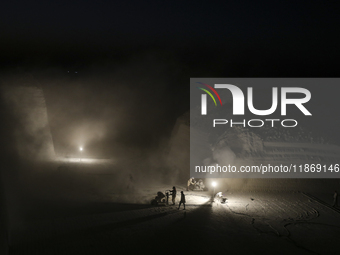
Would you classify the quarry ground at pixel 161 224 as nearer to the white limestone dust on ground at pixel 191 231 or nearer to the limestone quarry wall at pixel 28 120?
the white limestone dust on ground at pixel 191 231

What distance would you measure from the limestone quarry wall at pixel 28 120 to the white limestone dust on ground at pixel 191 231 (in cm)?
588

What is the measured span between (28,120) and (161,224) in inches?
401

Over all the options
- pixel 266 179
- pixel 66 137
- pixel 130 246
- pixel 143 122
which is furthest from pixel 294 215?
pixel 143 122

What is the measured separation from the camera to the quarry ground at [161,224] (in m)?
7.50

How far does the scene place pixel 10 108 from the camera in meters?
13.3

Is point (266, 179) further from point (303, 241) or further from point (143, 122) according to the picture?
point (143, 122)

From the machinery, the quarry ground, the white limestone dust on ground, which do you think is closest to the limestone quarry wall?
the quarry ground

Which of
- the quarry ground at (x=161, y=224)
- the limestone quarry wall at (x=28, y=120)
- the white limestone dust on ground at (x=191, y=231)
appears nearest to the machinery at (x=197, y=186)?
the quarry ground at (x=161, y=224)

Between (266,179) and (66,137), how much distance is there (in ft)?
62.0

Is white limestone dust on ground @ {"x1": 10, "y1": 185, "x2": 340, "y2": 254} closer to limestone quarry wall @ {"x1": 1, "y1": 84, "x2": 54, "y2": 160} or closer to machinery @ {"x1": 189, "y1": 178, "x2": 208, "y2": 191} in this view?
machinery @ {"x1": 189, "y1": 178, "x2": 208, "y2": 191}

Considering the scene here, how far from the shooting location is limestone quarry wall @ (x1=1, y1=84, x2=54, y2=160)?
1356 cm

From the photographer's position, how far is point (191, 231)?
8.83 m

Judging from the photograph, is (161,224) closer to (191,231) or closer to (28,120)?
(191,231)

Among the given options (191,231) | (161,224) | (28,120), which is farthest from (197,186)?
(28,120)
